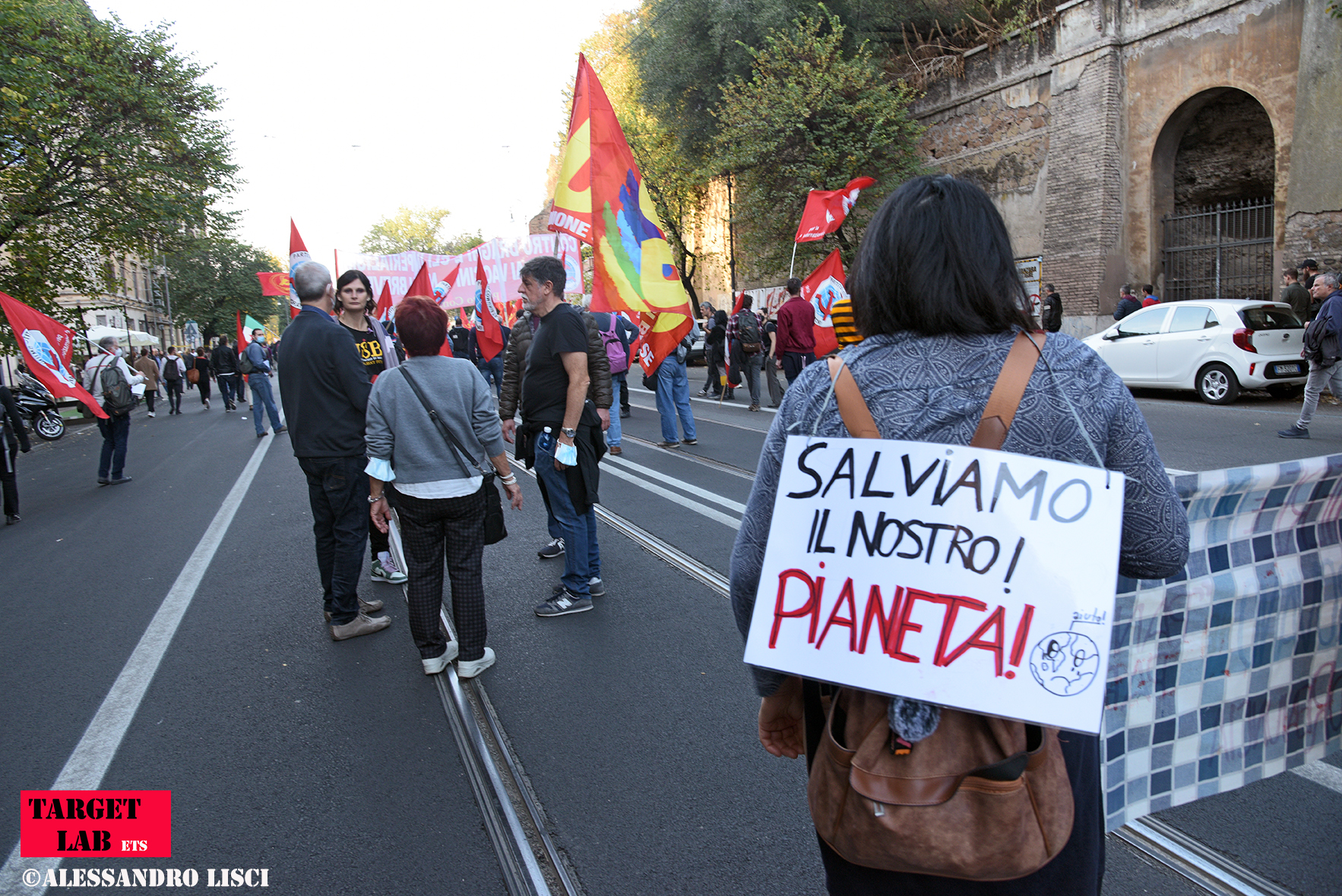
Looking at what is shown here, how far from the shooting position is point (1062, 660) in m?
1.33

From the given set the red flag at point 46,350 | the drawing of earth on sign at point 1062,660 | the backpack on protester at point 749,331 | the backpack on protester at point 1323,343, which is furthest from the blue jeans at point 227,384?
the drawing of earth on sign at point 1062,660

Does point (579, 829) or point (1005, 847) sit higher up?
point (1005, 847)

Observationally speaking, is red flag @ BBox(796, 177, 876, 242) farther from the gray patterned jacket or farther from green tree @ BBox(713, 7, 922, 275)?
the gray patterned jacket

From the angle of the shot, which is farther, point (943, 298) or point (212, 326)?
point (212, 326)

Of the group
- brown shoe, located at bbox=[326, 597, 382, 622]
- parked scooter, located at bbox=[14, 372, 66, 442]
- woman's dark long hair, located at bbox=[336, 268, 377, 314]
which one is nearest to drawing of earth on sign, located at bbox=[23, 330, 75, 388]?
woman's dark long hair, located at bbox=[336, 268, 377, 314]

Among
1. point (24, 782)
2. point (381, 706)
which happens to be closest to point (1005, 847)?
point (381, 706)

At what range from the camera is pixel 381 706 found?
3881 millimetres

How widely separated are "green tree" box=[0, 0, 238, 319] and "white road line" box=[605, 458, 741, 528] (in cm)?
1461

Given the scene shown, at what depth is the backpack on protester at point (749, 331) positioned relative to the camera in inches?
588

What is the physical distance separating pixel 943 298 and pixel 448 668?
3429 millimetres

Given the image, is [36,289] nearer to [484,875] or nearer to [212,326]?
[484,875]

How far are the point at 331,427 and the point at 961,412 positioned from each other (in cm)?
396

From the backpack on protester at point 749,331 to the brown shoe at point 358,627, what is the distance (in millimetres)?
10742

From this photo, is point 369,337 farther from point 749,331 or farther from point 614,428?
point 749,331
